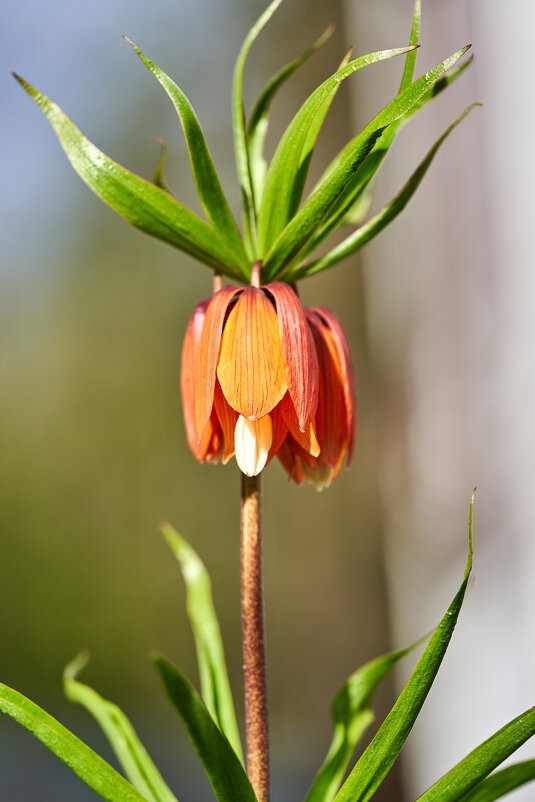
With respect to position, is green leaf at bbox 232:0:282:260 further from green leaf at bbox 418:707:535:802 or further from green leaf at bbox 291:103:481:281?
green leaf at bbox 418:707:535:802

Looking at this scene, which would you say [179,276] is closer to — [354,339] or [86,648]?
[354,339]

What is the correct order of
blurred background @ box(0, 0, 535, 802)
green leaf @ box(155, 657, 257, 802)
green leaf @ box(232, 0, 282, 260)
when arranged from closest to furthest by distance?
1. green leaf @ box(155, 657, 257, 802)
2. green leaf @ box(232, 0, 282, 260)
3. blurred background @ box(0, 0, 535, 802)

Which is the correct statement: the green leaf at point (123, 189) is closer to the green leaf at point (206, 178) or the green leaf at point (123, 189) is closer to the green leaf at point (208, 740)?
the green leaf at point (206, 178)

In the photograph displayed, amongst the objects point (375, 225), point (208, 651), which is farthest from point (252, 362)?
point (208, 651)

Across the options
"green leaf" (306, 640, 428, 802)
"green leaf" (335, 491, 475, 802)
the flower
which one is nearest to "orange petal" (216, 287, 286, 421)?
the flower

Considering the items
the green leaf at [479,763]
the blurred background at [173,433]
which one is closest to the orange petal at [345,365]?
the green leaf at [479,763]

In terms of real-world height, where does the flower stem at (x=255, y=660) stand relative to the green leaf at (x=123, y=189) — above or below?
below

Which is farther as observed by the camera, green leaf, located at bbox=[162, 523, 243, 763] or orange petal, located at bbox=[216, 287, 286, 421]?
green leaf, located at bbox=[162, 523, 243, 763]
